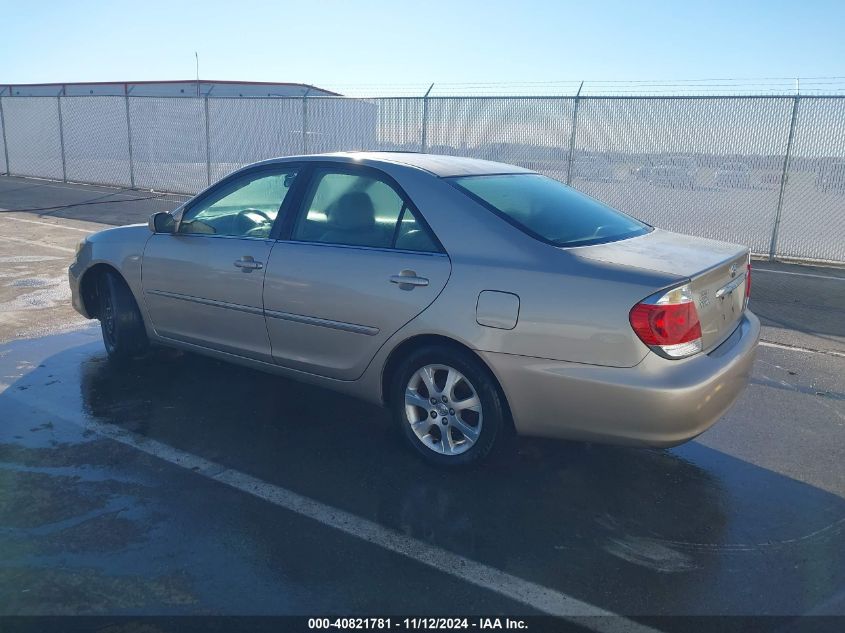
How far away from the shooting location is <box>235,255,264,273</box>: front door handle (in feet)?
14.2

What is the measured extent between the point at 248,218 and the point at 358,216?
2.98 ft

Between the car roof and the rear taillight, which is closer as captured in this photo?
the rear taillight

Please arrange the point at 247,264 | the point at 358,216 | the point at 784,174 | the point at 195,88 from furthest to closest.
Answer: the point at 195,88
the point at 784,174
the point at 247,264
the point at 358,216

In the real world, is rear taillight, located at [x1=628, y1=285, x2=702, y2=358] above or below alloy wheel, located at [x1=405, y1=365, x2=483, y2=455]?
above

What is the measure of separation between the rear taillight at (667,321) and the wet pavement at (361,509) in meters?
0.84

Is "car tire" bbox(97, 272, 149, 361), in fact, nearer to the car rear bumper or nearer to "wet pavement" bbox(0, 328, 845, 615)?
"wet pavement" bbox(0, 328, 845, 615)

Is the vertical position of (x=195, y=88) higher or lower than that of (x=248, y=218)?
higher

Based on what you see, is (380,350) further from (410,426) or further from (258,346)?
(258,346)

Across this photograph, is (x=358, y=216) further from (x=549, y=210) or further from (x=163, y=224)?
(x=163, y=224)

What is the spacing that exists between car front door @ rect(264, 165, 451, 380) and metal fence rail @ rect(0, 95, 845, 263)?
8.83 metres

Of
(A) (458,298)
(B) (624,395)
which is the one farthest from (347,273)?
(B) (624,395)

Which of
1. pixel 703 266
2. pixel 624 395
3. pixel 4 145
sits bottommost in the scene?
pixel 624 395

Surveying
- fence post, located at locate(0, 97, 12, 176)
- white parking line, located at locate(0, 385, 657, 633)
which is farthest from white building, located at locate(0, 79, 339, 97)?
white parking line, located at locate(0, 385, 657, 633)

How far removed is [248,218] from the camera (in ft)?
15.3
